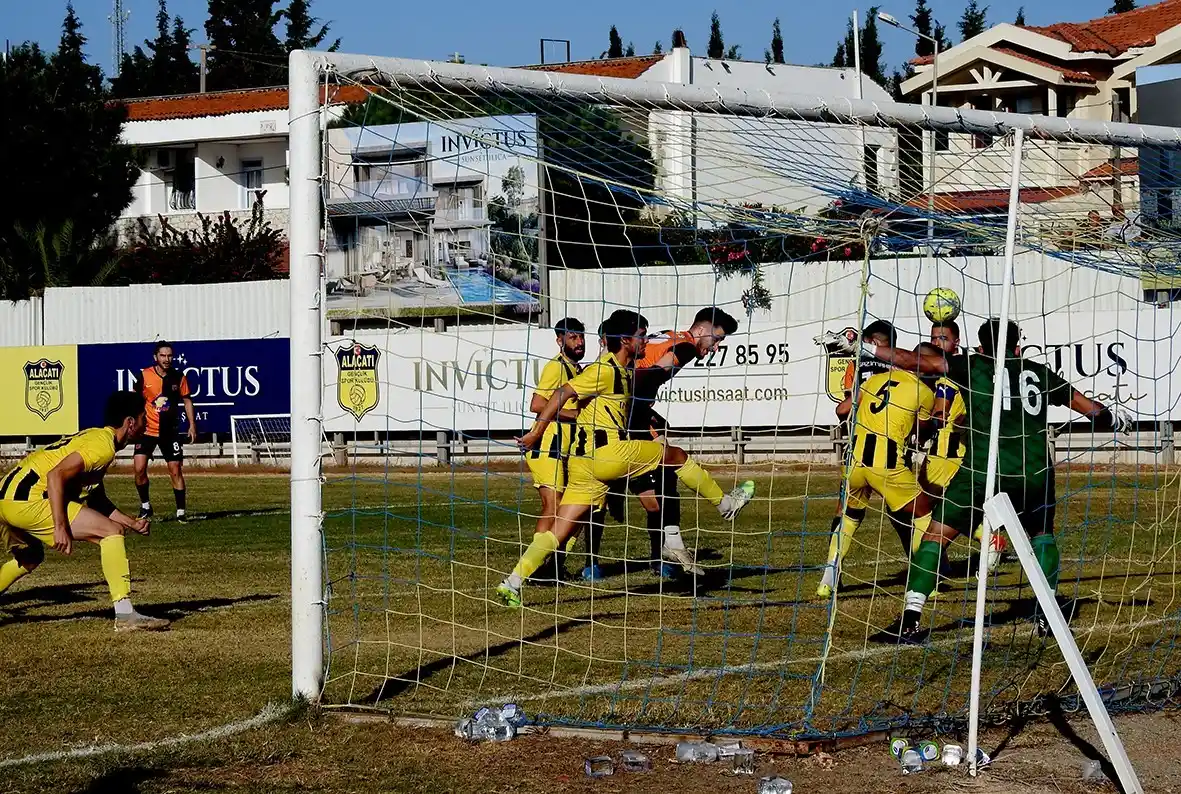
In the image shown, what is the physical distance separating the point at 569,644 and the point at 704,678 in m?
1.29

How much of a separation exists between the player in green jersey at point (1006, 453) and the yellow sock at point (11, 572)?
17.7 ft

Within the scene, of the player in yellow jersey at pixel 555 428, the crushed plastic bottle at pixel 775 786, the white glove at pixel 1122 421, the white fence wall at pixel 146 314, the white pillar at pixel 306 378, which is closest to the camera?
the crushed plastic bottle at pixel 775 786

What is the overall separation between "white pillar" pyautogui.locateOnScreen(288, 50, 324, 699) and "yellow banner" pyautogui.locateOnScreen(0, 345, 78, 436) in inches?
902

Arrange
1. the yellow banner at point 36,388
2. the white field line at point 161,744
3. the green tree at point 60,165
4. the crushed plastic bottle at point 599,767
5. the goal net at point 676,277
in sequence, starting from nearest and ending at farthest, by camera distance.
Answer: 1. the crushed plastic bottle at point 599,767
2. the white field line at point 161,744
3. the goal net at point 676,277
4. the yellow banner at point 36,388
5. the green tree at point 60,165

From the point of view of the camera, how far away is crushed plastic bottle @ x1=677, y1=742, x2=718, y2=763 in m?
6.11

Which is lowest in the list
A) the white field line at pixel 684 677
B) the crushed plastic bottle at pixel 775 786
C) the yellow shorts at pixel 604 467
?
the white field line at pixel 684 677

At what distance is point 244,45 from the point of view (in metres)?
80.6

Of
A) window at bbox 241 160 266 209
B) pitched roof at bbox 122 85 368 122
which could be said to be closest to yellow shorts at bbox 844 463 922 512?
pitched roof at bbox 122 85 368 122

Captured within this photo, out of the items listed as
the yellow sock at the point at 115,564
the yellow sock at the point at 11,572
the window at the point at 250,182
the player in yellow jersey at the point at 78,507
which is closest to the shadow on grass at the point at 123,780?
the player in yellow jersey at the point at 78,507

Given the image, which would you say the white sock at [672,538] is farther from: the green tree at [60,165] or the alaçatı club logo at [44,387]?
the green tree at [60,165]

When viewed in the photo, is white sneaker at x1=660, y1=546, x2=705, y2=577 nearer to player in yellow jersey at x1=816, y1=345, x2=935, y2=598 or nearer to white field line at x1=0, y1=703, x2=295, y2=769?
player in yellow jersey at x1=816, y1=345, x2=935, y2=598

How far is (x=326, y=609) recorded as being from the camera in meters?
7.06

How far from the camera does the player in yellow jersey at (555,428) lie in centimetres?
1064

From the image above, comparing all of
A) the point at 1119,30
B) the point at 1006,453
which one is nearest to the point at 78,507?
the point at 1006,453
